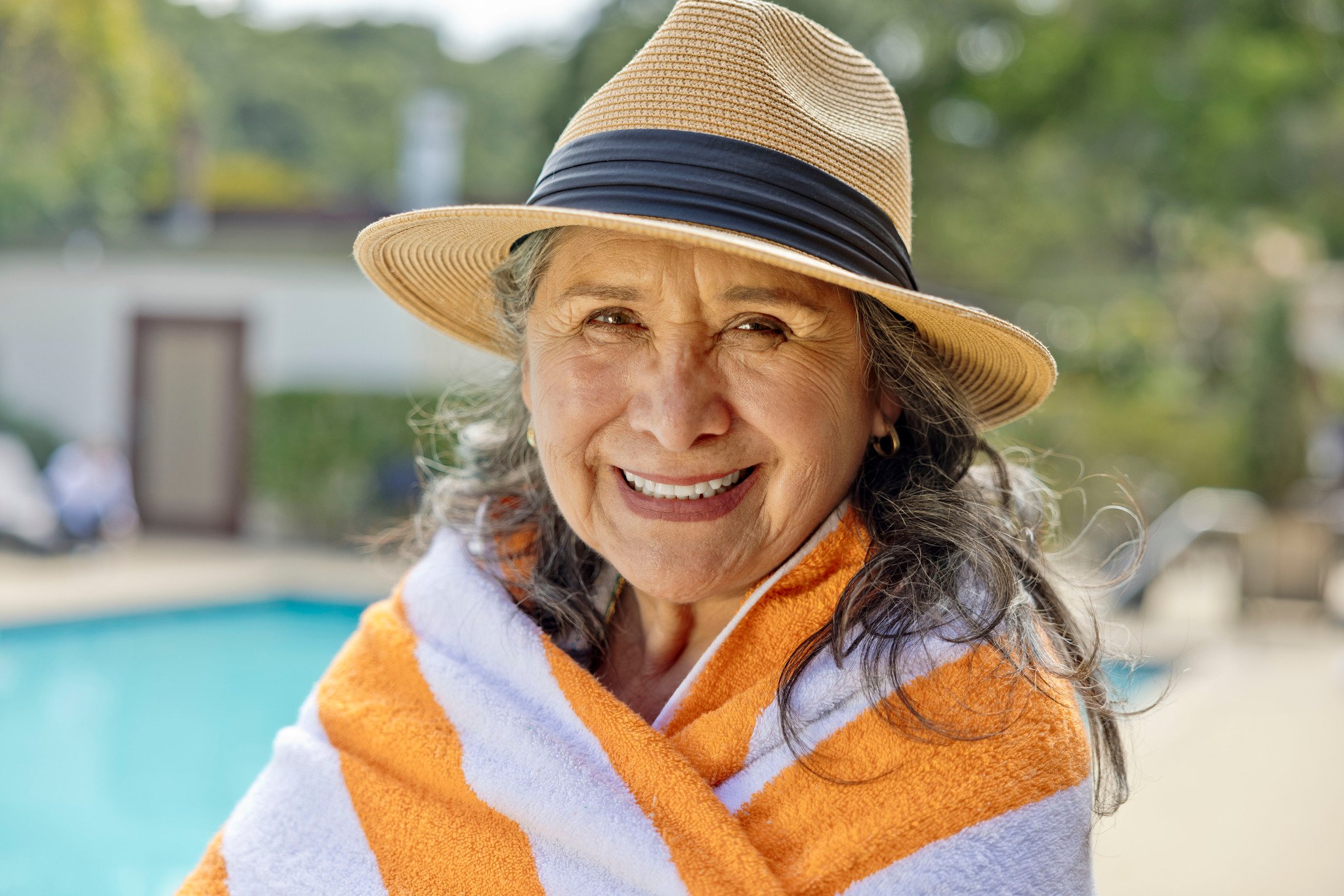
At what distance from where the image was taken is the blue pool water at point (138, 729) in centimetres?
541

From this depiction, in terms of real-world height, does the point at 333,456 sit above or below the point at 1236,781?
below

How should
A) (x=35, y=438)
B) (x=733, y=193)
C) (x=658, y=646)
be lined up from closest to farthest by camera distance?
1. (x=733, y=193)
2. (x=658, y=646)
3. (x=35, y=438)

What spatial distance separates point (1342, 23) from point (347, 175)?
22.6 m

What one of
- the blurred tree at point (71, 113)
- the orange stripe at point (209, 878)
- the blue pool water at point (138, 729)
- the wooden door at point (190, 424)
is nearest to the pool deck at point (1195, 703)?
the blue pool water at point (138, 729)

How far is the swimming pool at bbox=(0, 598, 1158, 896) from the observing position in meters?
5.41

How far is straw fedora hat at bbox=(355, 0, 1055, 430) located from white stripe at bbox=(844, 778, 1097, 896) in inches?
20.1

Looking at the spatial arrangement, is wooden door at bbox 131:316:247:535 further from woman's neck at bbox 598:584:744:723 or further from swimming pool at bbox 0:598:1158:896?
woman's neck at bbox 598:584:744:723

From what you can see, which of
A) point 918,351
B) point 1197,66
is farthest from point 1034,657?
point 1197,66

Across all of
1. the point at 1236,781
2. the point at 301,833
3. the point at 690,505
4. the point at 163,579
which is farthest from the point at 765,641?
the point at 163,579

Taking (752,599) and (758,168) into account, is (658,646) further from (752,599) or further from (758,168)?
(758,168)

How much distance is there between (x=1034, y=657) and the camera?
1.31 m

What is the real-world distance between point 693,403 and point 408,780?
58cm

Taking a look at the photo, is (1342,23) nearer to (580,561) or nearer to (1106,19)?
(1106,19)

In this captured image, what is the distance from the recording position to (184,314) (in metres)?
13.0
